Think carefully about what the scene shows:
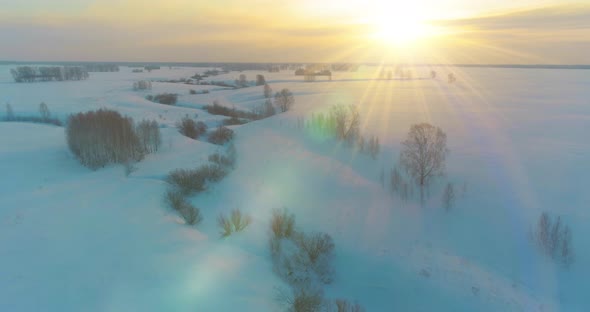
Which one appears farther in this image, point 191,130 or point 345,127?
point 191,130

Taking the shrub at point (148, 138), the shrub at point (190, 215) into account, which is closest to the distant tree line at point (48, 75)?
the shrub at point (148, 138)

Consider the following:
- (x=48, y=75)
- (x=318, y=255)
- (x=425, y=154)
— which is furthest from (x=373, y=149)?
(x=48, y=75)

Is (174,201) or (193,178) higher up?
(193,178)

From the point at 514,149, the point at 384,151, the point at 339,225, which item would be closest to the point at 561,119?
the point at 514,149

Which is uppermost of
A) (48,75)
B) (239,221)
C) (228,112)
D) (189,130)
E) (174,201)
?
(48,75)

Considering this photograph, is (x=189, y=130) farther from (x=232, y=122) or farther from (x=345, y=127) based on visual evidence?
(x=345, y=127)

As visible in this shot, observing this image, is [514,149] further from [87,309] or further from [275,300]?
[87,309]

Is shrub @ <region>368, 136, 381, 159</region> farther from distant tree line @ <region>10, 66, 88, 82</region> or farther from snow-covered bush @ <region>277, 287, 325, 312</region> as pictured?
distant tree line @ <region>10, 66, 88, 82</region>
